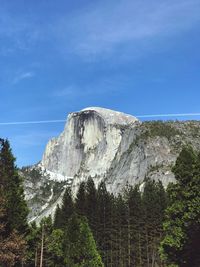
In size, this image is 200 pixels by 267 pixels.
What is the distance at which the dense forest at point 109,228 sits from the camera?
123 feet

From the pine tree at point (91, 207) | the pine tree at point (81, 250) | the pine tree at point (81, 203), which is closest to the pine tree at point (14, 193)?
the pine tree at point (81, 250)

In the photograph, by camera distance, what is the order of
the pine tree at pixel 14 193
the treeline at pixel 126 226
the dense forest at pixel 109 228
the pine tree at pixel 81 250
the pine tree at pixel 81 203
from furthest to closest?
the pine tree at pixel 81 203
the treeline at pixel 126 226
the pine tree at pixel 81 250
the pine tree at pixel 14 193
the dense forest at pixel 109 228

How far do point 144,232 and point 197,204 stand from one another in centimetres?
4261

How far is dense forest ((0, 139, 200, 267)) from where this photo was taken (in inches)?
1474

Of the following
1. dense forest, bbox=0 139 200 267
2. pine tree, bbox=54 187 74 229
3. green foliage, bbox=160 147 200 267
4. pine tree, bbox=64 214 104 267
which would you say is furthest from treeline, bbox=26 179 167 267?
green foliage, bbox=160 147 200 267

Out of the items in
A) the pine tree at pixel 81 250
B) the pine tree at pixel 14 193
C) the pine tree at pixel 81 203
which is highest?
the pine tree at pixel 81 203

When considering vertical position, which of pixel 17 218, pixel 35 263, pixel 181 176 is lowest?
pixel 35 263

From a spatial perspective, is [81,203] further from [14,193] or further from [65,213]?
[14,193]

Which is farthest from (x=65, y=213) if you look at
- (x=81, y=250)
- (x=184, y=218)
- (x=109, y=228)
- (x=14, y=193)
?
(x=184, y=218)

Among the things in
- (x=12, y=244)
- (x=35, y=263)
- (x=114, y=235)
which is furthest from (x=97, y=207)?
(x=12, y=244)

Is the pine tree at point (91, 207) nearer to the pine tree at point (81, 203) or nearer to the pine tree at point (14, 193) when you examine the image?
the pine tree at point (81, 203)

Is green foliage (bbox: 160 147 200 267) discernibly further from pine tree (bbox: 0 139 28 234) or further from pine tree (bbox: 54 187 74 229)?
pine tree (bbox: 54 187 74 229)

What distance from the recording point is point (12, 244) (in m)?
27.7

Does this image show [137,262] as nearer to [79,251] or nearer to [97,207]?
[97,207]
